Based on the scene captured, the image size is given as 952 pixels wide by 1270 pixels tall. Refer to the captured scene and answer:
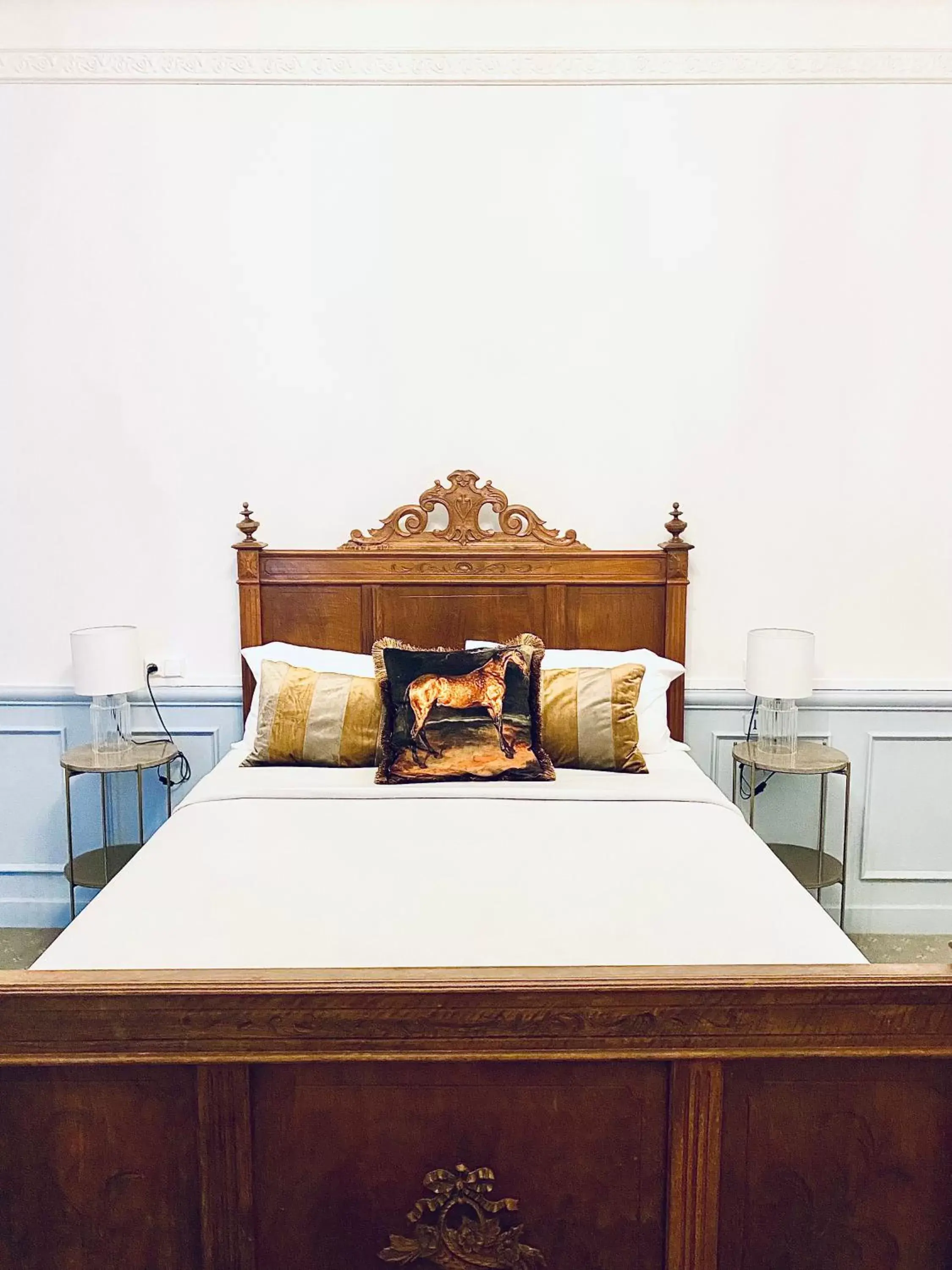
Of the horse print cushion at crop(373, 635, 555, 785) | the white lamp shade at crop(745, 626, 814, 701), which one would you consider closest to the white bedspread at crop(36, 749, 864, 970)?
the horse print cushion at crop(373, 635, 555, 785)

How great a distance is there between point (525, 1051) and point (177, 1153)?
50 centimetres

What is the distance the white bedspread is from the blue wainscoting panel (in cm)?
71

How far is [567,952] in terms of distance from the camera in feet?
6.11

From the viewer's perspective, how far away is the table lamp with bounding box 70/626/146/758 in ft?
10.5

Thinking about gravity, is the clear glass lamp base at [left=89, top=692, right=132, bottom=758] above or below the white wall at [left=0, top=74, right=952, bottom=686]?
below

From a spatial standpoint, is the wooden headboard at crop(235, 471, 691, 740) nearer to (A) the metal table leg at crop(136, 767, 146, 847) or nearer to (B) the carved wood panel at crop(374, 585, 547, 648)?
(B) the carved wood panel at crop(374, 585, 547, 648)

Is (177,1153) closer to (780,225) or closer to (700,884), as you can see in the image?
(700,884)

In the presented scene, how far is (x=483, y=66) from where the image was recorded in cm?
329

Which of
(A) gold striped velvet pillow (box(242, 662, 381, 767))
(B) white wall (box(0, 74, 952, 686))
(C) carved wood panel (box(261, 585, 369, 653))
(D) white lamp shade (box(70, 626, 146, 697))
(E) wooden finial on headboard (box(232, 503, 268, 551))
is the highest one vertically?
(B) white wall (box(0, 74, 952, 686))

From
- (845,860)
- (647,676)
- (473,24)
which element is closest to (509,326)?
(473,24)

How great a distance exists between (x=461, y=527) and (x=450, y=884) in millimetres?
1512

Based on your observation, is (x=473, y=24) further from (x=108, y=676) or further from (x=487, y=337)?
(x=108, y=676)

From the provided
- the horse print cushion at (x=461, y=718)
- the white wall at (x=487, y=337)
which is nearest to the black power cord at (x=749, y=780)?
the white wall at (x=487, y=337)

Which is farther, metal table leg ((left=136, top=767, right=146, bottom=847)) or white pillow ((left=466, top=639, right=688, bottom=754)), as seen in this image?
metal table leg ((left=136, top=767, right=146, bottom=847))
